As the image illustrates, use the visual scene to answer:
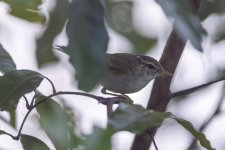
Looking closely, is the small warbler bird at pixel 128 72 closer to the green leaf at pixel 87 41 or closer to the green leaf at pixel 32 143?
the green leaf at pixel 32 143

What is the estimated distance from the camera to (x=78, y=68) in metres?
0.78

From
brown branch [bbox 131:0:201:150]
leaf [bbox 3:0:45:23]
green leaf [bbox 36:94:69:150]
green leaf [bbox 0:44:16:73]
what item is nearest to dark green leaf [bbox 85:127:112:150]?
green leaf [bbox 36:94:69:150]

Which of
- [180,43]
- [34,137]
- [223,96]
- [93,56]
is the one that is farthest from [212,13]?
[93,56]

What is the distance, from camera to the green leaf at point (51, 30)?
1.01m

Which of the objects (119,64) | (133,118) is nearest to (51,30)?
(133,118)

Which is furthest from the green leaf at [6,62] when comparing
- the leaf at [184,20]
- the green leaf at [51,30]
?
the leaf at [184,20]

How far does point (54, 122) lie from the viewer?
47.7 inches

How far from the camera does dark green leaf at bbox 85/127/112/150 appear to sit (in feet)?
2.54

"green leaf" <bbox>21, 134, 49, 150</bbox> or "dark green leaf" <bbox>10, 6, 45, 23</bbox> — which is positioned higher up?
"dark green leaf" <bbox>10, 6, 45, 23</bbox>

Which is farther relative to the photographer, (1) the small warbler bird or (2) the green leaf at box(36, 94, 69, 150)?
(1) the small warbler bird

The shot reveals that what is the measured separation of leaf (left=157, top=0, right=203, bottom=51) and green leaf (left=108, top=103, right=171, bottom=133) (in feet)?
0.77

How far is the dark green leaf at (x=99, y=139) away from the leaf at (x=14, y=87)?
637 mm

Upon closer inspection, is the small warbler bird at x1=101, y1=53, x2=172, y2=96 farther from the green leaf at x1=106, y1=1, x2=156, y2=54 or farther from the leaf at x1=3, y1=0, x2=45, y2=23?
the green leaf at x1=106, y1=1, x2=156, y2=54

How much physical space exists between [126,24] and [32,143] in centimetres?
56
